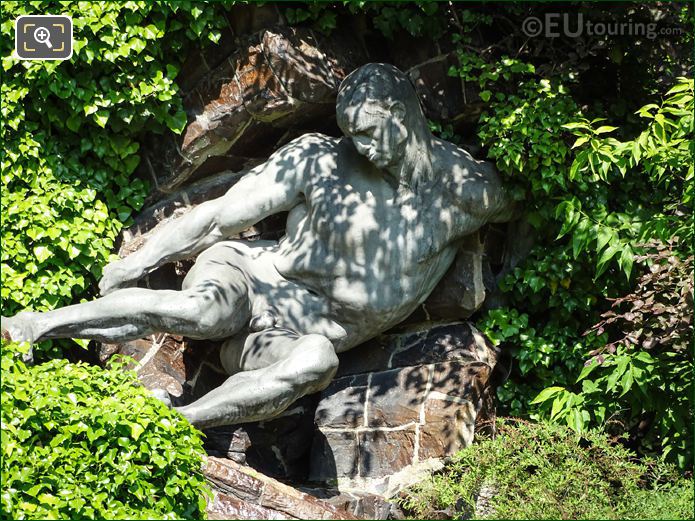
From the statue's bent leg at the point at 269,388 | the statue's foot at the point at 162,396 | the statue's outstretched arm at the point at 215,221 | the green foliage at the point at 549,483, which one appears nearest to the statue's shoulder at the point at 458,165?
the statue's outstretched arm at the point at 215,221

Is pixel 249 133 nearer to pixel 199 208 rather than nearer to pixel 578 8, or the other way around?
pixel 199 208

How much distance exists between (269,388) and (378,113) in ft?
5.42

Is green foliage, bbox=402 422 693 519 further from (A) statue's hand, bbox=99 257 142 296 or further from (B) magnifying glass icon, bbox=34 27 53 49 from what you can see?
(B) magnifying glass icon, bbox=34 27 53 49

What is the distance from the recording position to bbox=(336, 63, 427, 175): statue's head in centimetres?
641

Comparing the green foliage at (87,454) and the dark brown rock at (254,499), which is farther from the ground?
the green foliage at (87,454)

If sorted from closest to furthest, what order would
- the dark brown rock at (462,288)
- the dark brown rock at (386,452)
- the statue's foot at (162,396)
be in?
the statue's foot at (162,396) < the dark brown rock at (386,452) < the dark brown rock at (462,288)

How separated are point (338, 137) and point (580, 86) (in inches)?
61.8

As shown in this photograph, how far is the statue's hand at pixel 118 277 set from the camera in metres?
6.48

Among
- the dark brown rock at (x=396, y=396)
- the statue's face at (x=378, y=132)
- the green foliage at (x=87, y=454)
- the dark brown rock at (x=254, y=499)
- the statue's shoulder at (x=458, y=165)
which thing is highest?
the statue's face at (x=378, y=132)

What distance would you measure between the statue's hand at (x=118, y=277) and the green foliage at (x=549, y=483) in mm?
1979

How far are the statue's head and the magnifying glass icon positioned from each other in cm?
167

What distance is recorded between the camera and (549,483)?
6.04 metres

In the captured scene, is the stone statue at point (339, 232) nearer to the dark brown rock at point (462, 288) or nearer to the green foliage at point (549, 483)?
the dark brown rock at point (462, 288)

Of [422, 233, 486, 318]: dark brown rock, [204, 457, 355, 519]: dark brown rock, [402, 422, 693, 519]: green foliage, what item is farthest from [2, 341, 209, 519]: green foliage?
[422, 233, 486, 318]: dark brown rock
